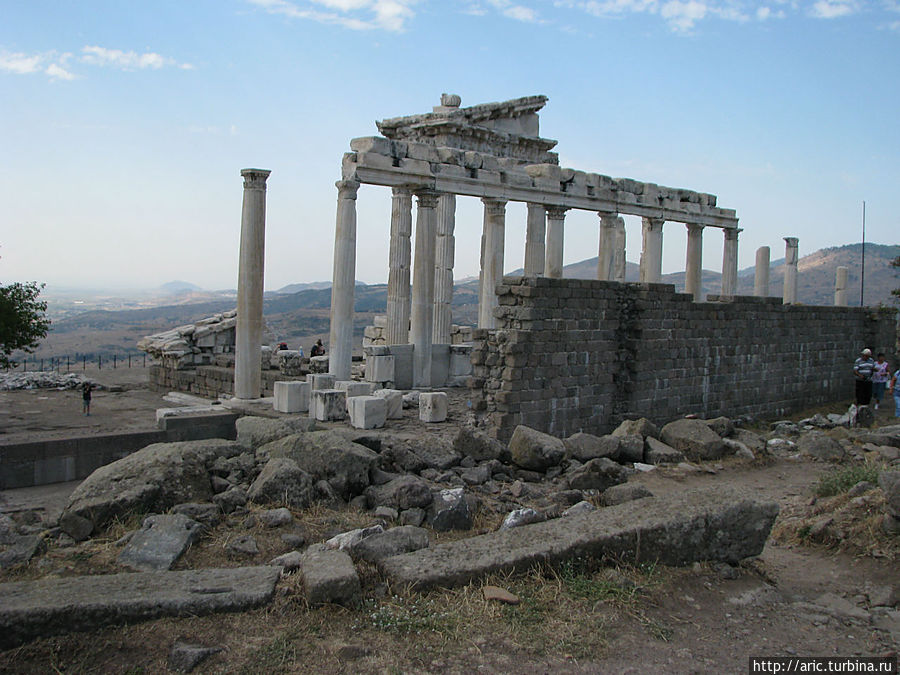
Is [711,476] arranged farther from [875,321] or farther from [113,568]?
[875,321]

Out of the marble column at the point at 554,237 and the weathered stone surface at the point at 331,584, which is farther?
the marble column at the point at 554,237

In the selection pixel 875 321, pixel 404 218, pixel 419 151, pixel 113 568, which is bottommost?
pixel 113 568

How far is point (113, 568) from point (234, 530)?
110 cm

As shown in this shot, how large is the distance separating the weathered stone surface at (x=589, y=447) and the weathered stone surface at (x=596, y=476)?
2.87 ft

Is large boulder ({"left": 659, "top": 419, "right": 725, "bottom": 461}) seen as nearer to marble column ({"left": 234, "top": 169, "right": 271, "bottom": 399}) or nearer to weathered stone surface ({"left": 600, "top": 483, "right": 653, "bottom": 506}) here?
weathered stone surface ({"left": 600, "top": 483, "right": 653, "bottom": 506})

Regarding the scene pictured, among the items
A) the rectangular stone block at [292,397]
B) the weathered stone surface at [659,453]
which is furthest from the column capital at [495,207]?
the weathered stone surface at [659,453]

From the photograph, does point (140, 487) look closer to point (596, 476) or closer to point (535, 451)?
point (535, 451)

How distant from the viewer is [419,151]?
18547 mm

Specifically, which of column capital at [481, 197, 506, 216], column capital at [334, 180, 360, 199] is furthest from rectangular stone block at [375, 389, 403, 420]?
column capital at [481, 197, 506, 216]

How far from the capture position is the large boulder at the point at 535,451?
994 centimetres

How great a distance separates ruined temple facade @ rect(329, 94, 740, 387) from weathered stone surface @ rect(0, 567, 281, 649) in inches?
472

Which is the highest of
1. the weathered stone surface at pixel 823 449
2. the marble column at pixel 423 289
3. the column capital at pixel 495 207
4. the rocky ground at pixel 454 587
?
the column capital at pixel 495 207

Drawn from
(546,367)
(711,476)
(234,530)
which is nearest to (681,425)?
(711,476)

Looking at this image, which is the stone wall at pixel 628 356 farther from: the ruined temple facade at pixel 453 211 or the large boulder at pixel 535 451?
the ruined temple facade at pixel 453 211
